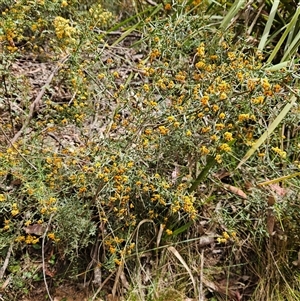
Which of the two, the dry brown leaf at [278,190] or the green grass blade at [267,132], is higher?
the green grass blade at [267,132]

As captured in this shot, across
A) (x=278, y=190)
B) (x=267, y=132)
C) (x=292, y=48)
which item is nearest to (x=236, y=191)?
(x=278, y=190)

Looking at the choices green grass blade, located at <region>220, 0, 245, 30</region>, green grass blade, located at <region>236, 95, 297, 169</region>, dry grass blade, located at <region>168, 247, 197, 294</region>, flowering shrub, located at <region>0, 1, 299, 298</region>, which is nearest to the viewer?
flowering shrub, located at <region>0, 1, 299, 298</region>

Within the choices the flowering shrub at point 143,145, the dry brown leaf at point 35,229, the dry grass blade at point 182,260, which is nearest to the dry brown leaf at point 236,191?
the flowering shrub at point 143,145

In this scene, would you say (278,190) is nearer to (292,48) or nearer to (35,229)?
(292,48)

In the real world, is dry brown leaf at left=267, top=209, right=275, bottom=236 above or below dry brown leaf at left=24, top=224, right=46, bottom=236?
above

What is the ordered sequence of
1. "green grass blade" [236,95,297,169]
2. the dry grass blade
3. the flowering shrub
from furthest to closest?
the dry grass blade
"green grass blade" [236,95,297,169]
the flowering shrub

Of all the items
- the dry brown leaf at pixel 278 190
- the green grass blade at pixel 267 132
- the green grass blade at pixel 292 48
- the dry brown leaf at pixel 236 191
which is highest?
the green grass blade at pixel 292 48

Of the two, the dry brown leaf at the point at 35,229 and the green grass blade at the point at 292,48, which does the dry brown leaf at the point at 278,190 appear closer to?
the green grass blade at the point at 292,48

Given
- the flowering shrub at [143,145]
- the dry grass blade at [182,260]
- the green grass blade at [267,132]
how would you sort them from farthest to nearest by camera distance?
the dry grass blade at [182,260]
the green grass blade at [267,132]
the flowering shrub at [143,145]

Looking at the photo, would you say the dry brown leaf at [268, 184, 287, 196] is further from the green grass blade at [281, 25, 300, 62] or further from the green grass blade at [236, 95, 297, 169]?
the green grass blade at [281, 25, 300, 62]

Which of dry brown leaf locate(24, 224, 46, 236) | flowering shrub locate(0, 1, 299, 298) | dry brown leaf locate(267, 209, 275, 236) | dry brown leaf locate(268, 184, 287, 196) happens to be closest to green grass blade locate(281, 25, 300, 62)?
flowering shrub locate(0, 1, 299, 298)

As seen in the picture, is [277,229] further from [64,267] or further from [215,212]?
[64,267]

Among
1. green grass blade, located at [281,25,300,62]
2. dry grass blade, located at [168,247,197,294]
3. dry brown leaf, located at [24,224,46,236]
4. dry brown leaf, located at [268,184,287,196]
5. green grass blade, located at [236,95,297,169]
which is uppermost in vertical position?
green grass blade, located at [281,25,300,62]

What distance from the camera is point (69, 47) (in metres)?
1.97
